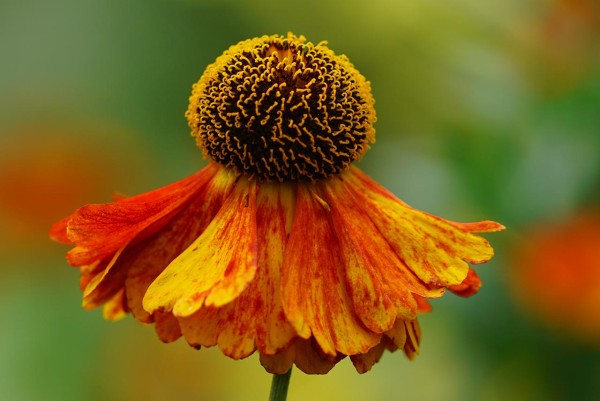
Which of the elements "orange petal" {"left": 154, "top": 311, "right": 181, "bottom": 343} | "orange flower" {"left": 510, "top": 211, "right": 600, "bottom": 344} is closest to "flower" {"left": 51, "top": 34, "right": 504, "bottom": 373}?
"orange petal" {"left": 154, "top": 311, "right": 181, "bottom": 343}

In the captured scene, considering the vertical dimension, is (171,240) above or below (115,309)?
above

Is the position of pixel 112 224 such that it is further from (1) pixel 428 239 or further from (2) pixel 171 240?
(1) pixel 428 239

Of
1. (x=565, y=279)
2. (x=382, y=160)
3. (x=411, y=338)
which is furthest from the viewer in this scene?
(x=382, y=160)

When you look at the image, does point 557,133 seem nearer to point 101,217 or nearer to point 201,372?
point 201,372

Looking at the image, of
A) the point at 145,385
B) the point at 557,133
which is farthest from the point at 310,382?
the point at 557,133

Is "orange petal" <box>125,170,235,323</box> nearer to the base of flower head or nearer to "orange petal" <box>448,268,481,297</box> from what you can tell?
the base of flower head

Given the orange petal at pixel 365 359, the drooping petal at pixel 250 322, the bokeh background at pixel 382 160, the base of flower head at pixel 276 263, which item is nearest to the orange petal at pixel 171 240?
the base of flower head at pixel 276 263

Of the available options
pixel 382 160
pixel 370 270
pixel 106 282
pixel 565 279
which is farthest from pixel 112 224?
pixel 382 160
